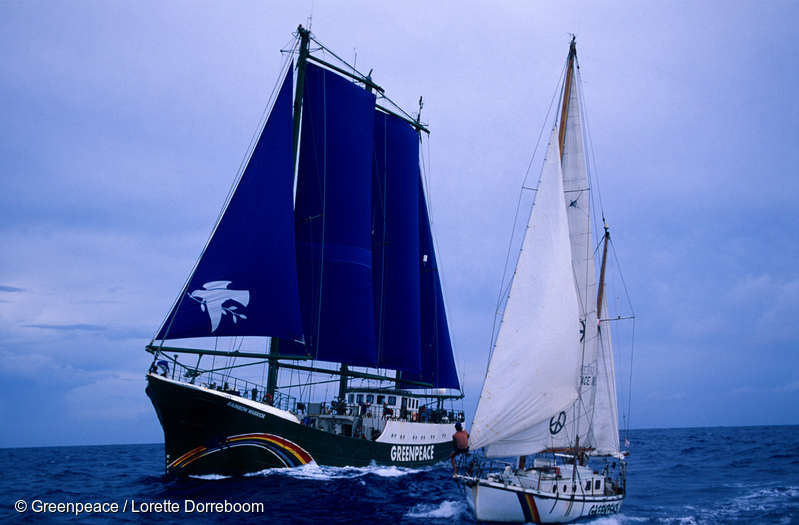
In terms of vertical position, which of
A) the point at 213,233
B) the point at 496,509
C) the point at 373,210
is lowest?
the point at 496,509

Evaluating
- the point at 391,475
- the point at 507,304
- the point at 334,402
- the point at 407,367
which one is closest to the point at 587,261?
the point at 507,304

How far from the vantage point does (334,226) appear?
107 feet

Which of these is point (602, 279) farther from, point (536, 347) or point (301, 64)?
point (301, 64)

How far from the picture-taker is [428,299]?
44500 millimetres

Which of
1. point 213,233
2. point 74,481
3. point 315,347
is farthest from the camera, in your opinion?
point 315,347

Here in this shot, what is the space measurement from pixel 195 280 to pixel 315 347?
8701 millimetres

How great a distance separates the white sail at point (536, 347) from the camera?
57.1 ft

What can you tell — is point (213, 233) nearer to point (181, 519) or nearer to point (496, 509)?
point (181, 519)

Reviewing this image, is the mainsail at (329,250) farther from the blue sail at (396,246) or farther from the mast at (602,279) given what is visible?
the mast at (602,279)

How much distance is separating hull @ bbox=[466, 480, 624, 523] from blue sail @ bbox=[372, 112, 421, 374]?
70.5 feet

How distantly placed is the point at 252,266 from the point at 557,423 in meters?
13.7

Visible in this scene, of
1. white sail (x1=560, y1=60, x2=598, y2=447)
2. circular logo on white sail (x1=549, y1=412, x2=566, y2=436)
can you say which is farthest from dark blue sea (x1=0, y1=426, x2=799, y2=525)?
white sail (x1=560, y1=60, x2=598, y2=447)

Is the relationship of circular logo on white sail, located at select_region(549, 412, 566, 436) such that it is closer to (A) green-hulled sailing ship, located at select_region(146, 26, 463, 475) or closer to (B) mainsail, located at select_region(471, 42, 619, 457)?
(B) mainsail, located at select_region(471, 42, 619, 457)
